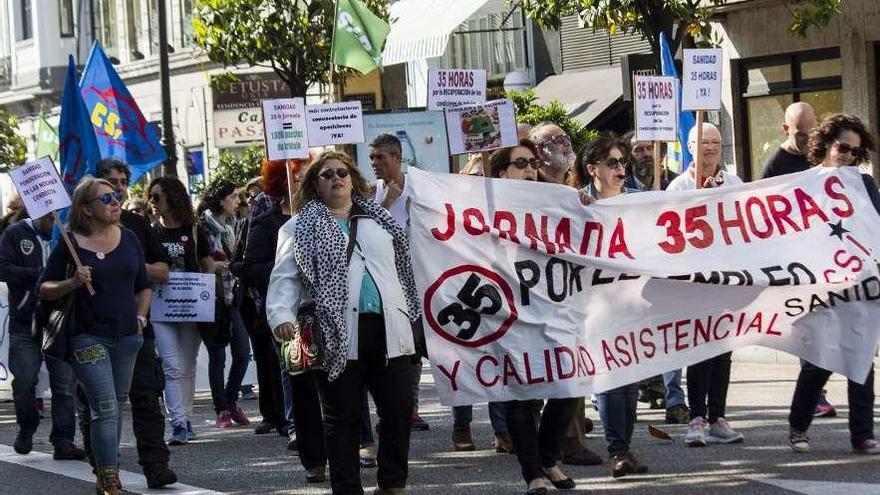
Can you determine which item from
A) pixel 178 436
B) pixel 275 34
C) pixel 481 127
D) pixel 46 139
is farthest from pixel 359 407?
pixel 275 34

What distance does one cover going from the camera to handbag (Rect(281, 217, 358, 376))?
8.32m

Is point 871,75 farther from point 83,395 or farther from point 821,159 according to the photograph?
point 83,395

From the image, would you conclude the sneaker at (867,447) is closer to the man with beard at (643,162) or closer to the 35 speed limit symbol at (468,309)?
the 35 speed limit symbol at (468,309)

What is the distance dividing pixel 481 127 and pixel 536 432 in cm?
190

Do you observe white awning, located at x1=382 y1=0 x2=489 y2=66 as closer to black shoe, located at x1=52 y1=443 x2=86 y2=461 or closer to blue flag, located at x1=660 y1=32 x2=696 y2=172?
blue flag, located at x1=660 y1=32 x2=696 y2=172

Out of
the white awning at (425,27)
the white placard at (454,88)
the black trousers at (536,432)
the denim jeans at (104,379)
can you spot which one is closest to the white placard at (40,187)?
the denim jeans at (104,379)

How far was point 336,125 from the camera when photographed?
12.4m

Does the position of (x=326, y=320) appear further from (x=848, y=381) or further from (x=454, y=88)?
(x=454, y=88)

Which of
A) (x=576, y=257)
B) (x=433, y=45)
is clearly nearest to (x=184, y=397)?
(x=576, y=257)

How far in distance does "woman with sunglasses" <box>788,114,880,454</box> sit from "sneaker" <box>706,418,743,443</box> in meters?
0.46

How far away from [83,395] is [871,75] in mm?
13401

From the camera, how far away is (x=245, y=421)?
1341 cm

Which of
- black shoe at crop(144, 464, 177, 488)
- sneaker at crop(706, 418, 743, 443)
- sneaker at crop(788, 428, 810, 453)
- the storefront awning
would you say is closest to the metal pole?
the storefront awning

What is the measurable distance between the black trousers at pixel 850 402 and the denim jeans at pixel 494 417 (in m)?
1.60
